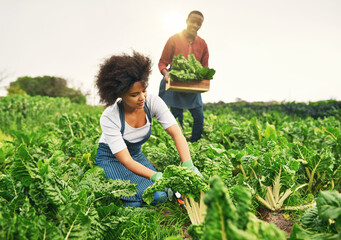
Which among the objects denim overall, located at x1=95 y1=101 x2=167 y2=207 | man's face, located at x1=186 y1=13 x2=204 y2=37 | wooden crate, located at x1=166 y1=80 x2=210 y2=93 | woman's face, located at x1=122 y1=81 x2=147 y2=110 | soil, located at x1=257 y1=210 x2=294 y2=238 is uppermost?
man's face, located at x1=186 y1=13 x2=204 y2=37

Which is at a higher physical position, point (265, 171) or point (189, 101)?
point (189, 101)

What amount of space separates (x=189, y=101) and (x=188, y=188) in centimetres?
257

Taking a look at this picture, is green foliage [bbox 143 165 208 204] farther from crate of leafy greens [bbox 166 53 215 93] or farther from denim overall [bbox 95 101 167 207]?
crate of leafy greens [bbox 166 53 215 93]

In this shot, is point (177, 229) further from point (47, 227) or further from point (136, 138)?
point (136, 138)

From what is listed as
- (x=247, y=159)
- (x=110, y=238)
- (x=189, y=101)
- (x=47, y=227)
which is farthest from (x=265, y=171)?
(x=189, y=101)

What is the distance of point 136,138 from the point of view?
2.41m

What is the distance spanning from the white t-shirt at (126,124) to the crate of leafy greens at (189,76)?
1.24m

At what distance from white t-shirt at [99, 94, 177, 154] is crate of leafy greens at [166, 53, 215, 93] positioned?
1241mm

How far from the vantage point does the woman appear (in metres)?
1.96

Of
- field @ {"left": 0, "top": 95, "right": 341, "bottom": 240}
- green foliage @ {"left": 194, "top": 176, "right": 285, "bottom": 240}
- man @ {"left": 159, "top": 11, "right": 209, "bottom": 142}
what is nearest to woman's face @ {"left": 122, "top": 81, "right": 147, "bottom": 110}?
field @ {"left": 0, "top": 95, "right": 341, "bottom": 240}

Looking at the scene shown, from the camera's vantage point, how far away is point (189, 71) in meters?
3.63

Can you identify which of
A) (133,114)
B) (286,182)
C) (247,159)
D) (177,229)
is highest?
(133,114)

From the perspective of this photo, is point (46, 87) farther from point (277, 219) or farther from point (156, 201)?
point (277, 219)

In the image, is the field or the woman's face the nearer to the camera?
the field
